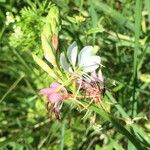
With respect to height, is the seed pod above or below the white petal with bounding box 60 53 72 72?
above

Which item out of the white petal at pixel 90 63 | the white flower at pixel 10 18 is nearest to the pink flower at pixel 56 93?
the white petal at pixel 90 63

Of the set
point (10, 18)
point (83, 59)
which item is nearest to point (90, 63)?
point (83, 59)

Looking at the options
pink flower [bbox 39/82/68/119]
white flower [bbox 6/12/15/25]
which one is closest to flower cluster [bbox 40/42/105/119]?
pink flower [bbox 39/82/68/119]

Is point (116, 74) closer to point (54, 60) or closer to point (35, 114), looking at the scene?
point (35, 114)

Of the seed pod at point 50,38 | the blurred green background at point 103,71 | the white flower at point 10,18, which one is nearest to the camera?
the seed pod at point 50,38

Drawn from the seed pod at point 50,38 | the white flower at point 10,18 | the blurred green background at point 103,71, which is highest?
the white flower at point 10,18

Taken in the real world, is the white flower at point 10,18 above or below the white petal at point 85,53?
above

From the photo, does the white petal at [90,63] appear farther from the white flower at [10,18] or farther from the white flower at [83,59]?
the white flower at [10,18]

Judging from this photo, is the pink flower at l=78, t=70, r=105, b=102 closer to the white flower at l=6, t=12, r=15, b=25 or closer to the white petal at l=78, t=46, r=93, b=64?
the white petal at l=78, t=46, r=93, b=64

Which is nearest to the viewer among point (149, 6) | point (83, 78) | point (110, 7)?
point (83, 78)

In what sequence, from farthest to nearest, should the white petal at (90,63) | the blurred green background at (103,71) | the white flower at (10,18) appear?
the blurred green background at (103,71) → the white flower at (10,18) → the white petal at (90,63)

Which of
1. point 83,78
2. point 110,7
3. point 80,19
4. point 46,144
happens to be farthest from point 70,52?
point 46,144
